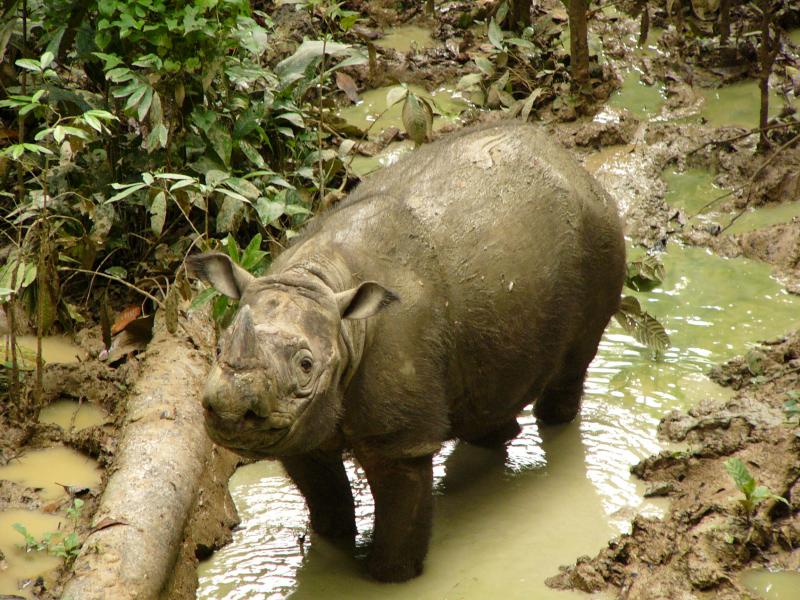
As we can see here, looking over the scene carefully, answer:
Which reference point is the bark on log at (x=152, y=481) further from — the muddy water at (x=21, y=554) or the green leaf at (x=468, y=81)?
the green leaf at (x=468, y=81)

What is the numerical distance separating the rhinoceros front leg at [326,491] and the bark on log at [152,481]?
0.55 meters

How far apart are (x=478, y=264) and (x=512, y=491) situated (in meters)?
1.43

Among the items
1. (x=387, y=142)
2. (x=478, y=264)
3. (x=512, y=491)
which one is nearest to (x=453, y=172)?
(x=478, y=264)

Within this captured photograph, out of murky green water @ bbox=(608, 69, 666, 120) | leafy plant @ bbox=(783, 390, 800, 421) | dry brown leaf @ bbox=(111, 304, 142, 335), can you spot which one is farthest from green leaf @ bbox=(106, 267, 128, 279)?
murky green water @ bbox=(608, 69, 666, 120)

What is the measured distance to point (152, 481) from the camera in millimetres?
5117

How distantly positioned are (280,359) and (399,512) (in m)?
1.26

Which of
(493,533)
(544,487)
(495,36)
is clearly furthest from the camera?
(495,36)

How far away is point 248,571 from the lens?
5.29 metres

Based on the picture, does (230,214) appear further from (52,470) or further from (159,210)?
(52,470)

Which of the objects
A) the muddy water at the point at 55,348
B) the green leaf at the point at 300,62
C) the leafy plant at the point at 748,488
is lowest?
the muddy water at the point at 55,348

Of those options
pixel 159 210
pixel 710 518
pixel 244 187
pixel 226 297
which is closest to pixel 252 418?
pixel 226 297

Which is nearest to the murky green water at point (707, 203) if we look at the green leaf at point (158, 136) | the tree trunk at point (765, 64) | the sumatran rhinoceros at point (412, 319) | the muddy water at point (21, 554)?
the tree trunk at point (765, 64)

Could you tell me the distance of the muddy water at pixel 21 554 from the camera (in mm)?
4966

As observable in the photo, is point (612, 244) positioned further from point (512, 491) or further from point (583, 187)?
point (512, 491)
